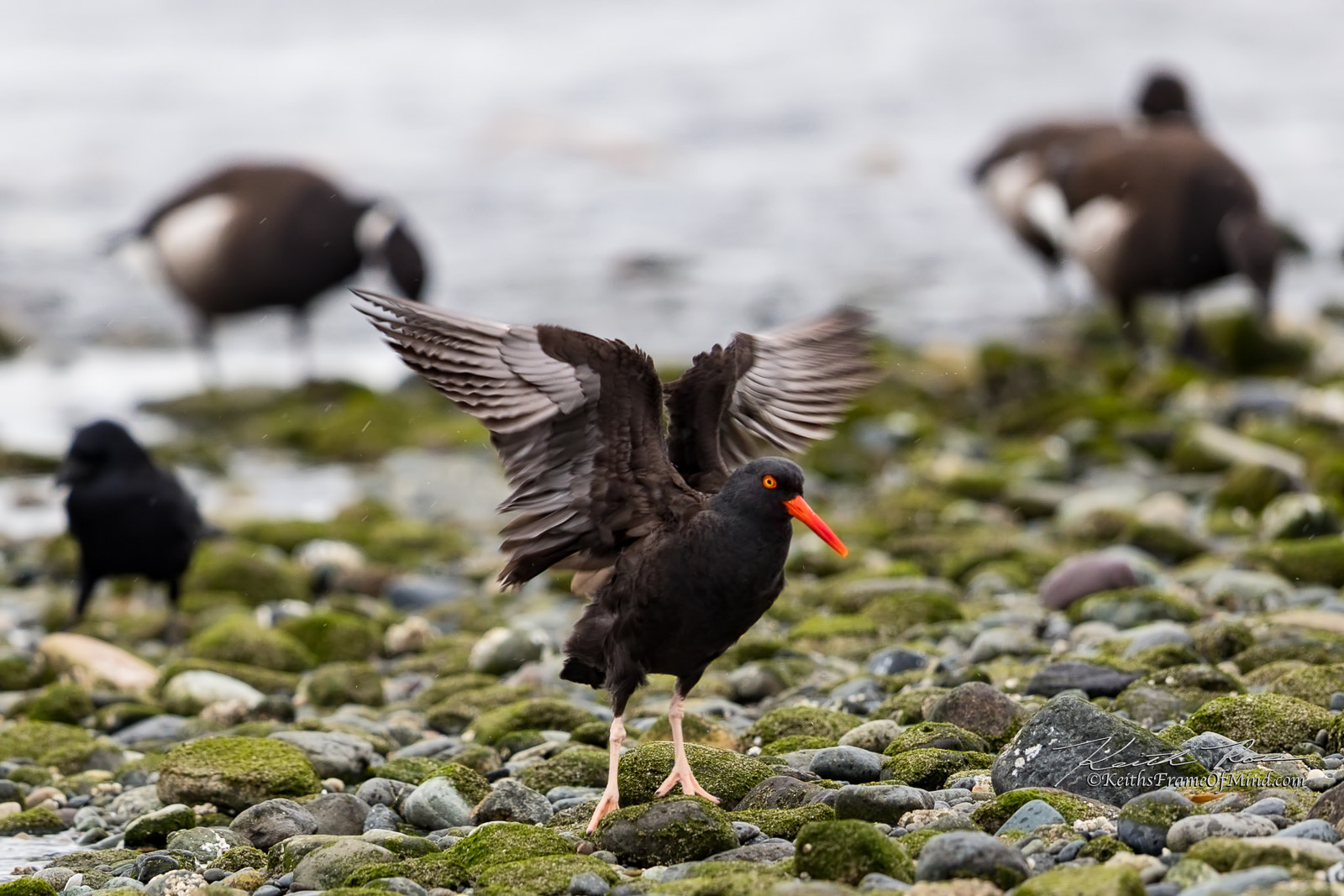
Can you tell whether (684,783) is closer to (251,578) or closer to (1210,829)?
(1210,829)

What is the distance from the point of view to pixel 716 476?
204 inches

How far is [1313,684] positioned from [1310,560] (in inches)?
87.9

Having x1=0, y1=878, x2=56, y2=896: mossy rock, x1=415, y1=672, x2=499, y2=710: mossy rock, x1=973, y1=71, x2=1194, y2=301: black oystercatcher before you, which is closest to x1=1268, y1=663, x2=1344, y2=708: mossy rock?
x1=415, y1=672, x2=499, y2=710: mossy rock

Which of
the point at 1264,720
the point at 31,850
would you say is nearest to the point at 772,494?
the point at 1264,720

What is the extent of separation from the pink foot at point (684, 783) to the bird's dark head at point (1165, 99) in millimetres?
14604

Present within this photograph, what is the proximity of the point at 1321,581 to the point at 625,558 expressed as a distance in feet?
12.7

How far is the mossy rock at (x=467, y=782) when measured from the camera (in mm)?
4922

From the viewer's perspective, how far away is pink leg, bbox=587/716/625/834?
179 inches

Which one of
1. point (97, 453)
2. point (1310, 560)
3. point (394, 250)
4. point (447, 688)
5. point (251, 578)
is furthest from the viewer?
point (394, 250)

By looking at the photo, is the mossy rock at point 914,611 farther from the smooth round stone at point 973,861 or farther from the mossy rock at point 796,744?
the smooth round stone at point 973,861

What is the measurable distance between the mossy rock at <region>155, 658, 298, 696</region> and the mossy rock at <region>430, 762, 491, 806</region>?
1.92 m

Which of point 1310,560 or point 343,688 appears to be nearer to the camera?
point 343,688

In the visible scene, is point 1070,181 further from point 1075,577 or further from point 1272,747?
point 1272,747

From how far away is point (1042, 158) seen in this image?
17578mm
